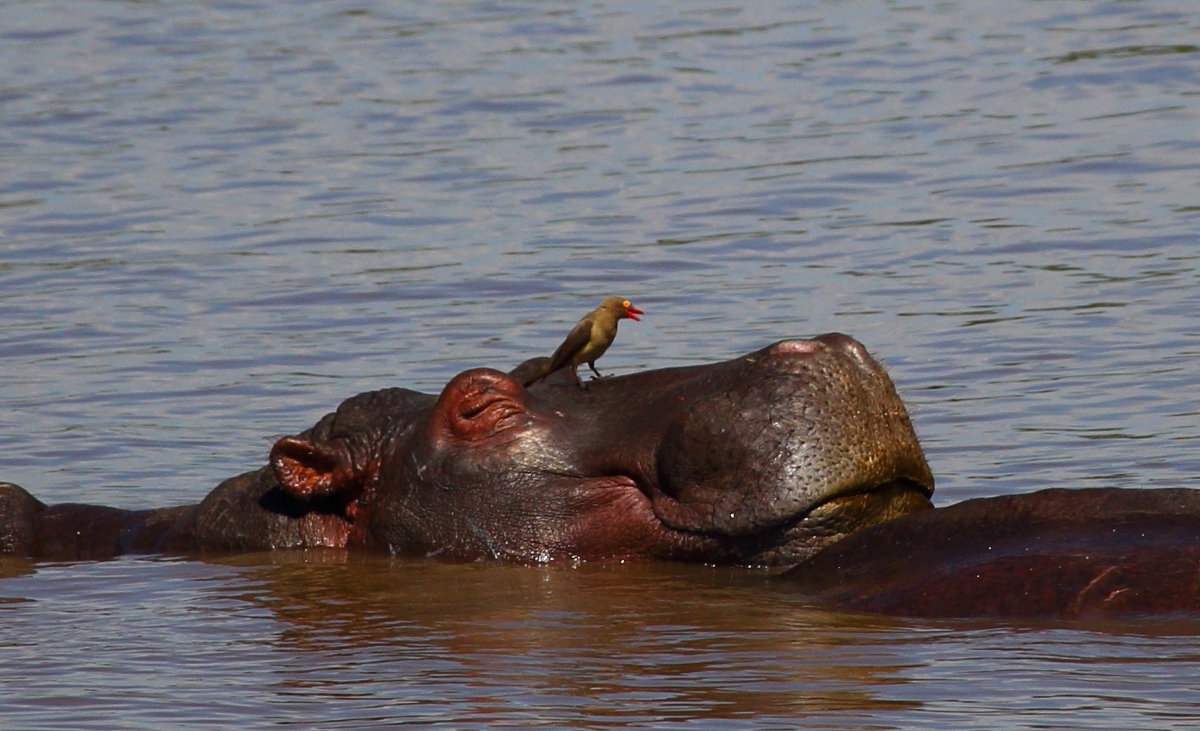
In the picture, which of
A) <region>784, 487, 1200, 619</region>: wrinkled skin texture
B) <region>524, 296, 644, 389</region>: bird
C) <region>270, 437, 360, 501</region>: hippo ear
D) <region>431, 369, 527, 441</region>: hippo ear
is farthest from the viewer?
<region>524, 296, 644, 389</region>: bird

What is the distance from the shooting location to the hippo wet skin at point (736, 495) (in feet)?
23.0

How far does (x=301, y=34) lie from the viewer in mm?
24047

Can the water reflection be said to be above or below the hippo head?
below

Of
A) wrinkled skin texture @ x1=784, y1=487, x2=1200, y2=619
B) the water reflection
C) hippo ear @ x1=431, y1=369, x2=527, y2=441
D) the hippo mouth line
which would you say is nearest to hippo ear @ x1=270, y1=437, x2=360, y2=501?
the water reflection

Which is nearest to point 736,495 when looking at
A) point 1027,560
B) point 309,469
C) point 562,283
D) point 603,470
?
point 603,470

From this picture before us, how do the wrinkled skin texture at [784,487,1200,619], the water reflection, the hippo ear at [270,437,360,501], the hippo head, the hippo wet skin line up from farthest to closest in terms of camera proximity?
1. the hippo ear at [270,437,360,501]
2. the hippo head
3. the hippo wet skin
4. the wrinkled skin texture at [784,487,1200,619]
5. the water reflection

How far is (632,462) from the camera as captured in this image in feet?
24.8

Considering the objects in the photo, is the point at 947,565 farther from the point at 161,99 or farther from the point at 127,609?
the point at 161,99

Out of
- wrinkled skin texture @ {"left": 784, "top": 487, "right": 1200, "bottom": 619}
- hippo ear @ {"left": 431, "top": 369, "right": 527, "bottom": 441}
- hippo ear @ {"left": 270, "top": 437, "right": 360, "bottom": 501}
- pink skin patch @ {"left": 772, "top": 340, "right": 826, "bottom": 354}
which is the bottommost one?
wrinkled skin texture @ {"left": 784, "top": 487, "right": 1200, "bottom": 619}

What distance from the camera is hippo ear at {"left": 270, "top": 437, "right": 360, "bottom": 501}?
8.10m

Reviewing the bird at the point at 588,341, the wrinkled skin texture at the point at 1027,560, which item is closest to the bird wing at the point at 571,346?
the bird at the point at 588,341

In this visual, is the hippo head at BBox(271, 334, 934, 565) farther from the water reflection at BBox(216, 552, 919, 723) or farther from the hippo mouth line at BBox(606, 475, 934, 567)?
the water reflection at BBox(216, 552, 919, 723)

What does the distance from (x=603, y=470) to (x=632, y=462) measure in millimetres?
144

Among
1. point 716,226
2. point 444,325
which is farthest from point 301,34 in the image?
point 444,325
